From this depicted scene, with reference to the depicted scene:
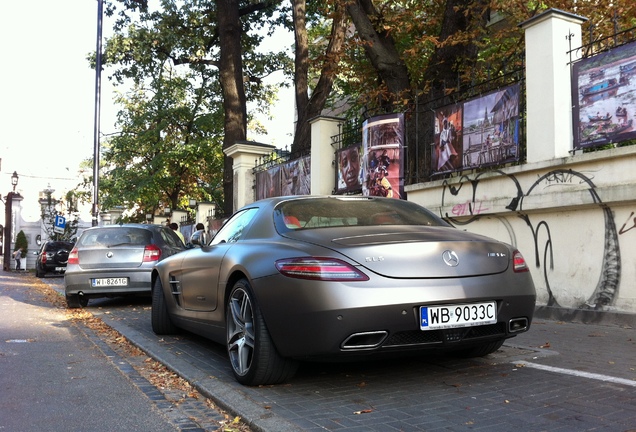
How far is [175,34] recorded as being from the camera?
22188 millimetres

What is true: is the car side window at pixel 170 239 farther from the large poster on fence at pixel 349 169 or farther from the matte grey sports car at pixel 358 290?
the matte grey sports car at pixel 358 290

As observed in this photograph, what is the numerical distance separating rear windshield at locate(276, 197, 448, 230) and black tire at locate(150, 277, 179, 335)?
270 cm

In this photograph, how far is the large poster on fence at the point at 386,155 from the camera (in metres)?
10.5

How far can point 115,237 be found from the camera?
10789mm

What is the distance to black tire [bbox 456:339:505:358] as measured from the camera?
4844 mm

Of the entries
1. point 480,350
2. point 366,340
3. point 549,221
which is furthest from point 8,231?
point 366,340

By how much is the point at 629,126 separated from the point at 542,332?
2.49 metres

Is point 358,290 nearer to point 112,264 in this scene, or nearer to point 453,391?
point 453,391

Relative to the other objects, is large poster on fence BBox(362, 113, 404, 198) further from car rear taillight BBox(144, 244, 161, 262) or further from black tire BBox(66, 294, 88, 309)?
black tire BBox(66, 294, 88, 309)

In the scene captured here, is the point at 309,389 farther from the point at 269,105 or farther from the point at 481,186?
the point at 269,105

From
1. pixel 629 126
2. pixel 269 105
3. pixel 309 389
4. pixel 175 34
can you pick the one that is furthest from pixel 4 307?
pixel 269 105

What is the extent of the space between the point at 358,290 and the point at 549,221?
4.75 metres

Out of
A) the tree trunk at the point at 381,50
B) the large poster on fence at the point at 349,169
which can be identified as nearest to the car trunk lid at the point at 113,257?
the large poster on fence at the point at 349,169

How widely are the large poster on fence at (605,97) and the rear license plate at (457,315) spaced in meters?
3.85
